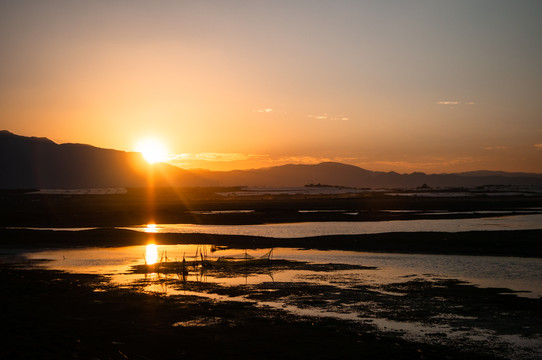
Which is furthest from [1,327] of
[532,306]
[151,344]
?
[532,306]

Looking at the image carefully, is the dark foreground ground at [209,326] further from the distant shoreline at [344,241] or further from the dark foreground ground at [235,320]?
the distant shoreline at [344,241]

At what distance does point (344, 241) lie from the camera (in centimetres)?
3875

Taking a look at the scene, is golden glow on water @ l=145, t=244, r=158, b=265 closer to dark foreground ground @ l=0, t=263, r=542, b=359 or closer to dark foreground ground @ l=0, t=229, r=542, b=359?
dark foreground ground @ l=0, t=229, r=542, b=359

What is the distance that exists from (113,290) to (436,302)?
1242 centimetres

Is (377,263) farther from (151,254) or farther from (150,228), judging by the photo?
(150,228)

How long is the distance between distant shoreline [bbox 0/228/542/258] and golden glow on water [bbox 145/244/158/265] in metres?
2.68

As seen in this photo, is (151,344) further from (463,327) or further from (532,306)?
(532,306)

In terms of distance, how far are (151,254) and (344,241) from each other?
1411 cm

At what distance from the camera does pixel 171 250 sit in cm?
3622

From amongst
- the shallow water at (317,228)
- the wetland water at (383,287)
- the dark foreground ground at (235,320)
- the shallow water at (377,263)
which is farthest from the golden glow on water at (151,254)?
the shallow water at (317,228)

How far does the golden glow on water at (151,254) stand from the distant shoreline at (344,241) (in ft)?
8.78

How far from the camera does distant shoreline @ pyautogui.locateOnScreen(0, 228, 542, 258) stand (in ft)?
108

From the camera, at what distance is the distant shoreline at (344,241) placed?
32.9 meters

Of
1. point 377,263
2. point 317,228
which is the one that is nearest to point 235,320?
point 377,263
